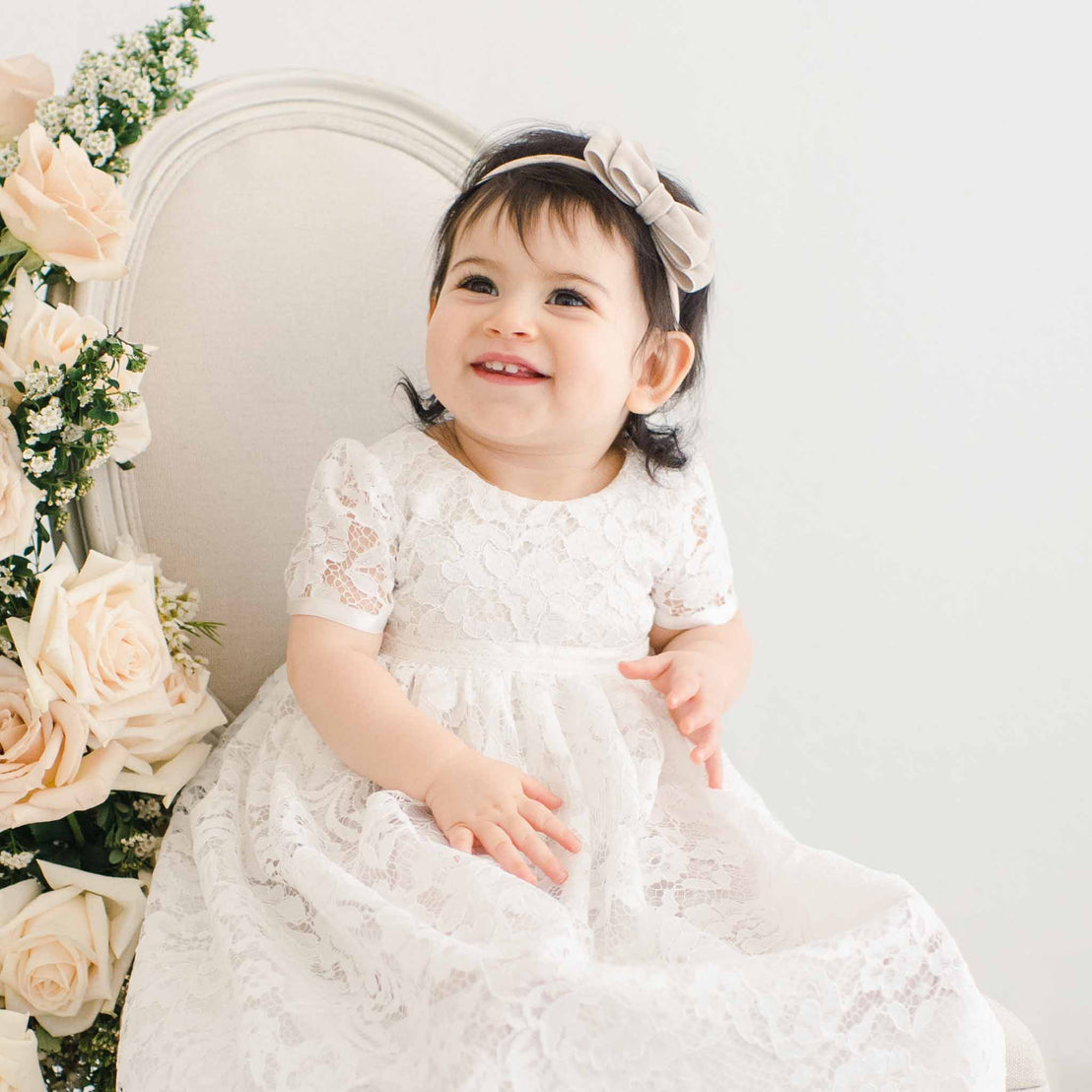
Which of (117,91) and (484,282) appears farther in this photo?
(484,282)

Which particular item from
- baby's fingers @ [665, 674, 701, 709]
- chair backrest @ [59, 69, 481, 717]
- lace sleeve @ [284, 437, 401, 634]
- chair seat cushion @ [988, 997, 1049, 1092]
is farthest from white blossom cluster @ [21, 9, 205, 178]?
chair seat cushion @ [988, 997, 1049, 1092]

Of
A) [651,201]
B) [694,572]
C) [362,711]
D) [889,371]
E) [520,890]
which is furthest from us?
[889,371]

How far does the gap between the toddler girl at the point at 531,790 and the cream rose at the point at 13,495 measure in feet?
0.82

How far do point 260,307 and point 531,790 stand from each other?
598 mm

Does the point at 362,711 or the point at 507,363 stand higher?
the point at 507,363

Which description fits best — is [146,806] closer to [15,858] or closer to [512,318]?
[15,858]

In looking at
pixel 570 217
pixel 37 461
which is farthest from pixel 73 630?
pixel 570 217

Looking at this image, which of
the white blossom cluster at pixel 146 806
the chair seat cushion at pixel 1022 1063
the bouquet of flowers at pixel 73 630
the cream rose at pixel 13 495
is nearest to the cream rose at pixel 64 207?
the bouquet of flowers at pixel 73 630

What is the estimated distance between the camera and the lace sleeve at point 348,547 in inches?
43.7

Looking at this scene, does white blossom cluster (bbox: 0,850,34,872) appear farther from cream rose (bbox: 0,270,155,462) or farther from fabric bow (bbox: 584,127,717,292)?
fabric bow (bbox: 584,127,717,292)

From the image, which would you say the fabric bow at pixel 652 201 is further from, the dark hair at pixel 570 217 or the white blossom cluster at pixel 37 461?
the white blossom cluster at pixel 37 461

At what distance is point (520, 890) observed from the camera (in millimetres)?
834

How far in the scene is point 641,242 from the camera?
117 cm

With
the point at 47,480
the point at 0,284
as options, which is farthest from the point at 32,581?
the point at 0,284
